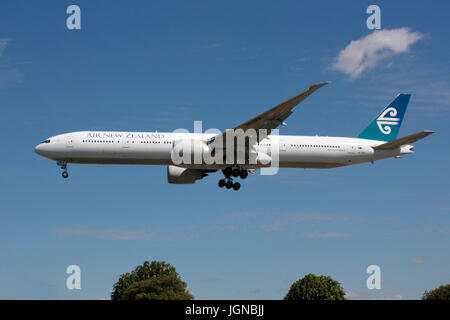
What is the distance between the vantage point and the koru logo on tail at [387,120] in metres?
49.8

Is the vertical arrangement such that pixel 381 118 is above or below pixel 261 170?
above

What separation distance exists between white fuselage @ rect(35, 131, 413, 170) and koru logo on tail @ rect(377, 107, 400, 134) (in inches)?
173

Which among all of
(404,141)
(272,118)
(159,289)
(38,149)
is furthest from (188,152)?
(159,289)

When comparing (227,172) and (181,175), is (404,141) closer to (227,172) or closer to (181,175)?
(227,172)

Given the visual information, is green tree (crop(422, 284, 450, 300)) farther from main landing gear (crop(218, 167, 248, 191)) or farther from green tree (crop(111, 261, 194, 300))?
main landing gear (crop(218, 167, 248, 191))

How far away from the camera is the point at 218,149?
41.9m

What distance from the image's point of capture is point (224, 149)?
42.2 m

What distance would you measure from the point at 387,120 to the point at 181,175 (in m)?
18.7
